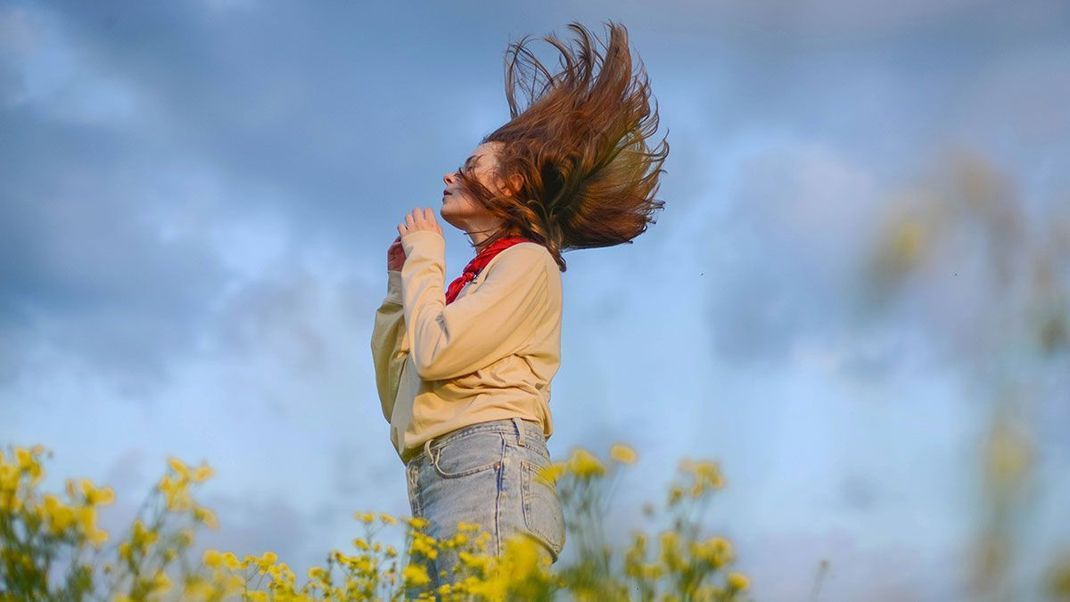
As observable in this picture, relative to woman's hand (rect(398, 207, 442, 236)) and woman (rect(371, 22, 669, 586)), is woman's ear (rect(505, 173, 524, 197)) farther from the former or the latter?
woman's hand (rect(398, 207, 442, 236))

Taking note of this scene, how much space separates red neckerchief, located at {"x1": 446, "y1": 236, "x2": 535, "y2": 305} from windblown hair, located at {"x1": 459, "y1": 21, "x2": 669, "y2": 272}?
0.09m

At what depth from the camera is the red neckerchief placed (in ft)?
13.4

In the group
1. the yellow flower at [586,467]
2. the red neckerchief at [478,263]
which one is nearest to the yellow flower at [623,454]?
the yellow flower at [586,467]

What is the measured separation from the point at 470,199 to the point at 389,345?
0.59 meters

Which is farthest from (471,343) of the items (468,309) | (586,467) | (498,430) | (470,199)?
(586,467)

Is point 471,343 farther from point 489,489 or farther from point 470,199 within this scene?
point 470,199

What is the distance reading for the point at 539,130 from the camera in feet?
14.4

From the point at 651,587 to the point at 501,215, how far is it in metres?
2.16

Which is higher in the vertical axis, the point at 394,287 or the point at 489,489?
the point at 394,287

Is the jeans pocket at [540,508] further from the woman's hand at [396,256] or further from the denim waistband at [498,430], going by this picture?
the woman's hand at [396,256]

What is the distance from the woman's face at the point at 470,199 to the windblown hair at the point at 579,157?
2 cm

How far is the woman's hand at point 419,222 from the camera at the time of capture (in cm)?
412

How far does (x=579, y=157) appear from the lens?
4395 mm

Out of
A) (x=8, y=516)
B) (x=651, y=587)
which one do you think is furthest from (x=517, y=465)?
(x=8, y=516)
